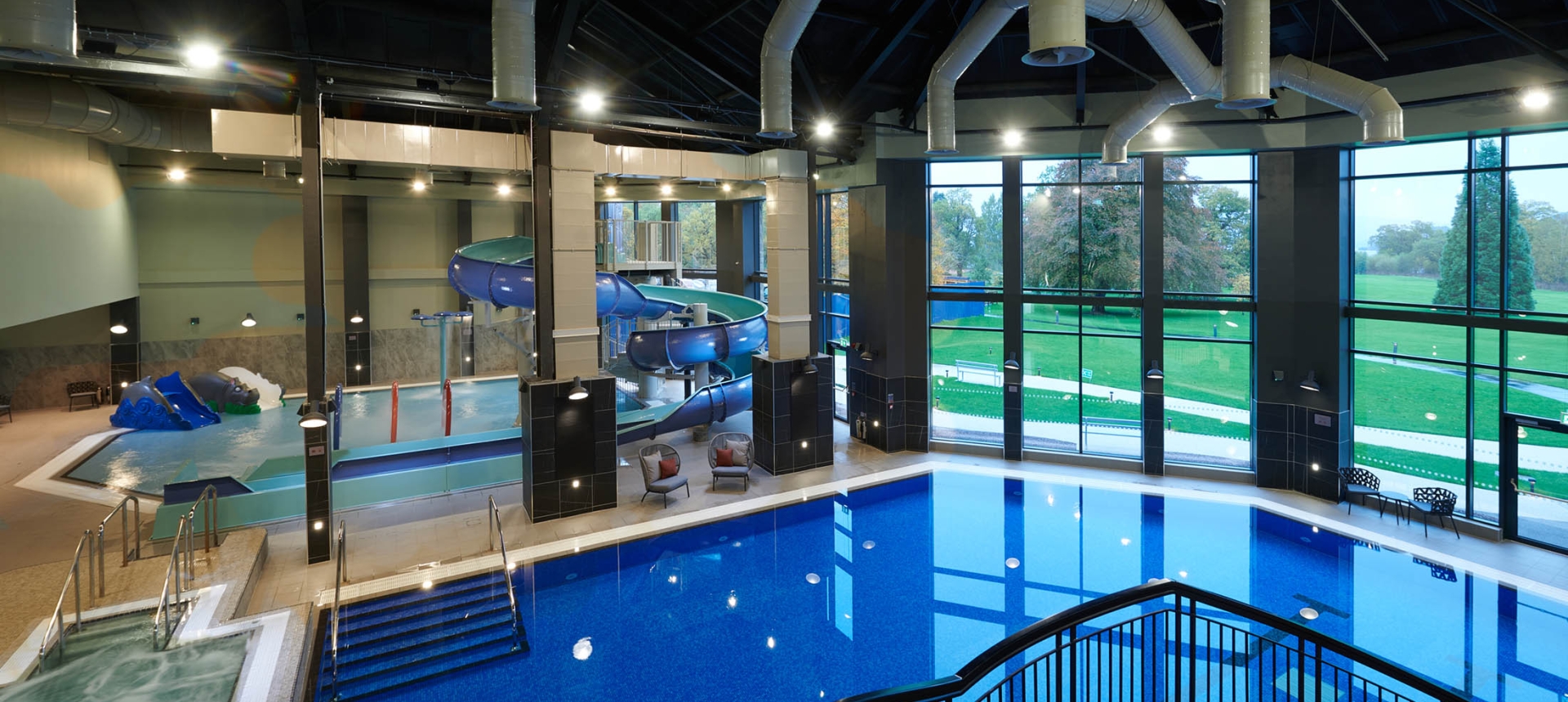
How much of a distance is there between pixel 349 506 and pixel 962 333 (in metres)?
11.2

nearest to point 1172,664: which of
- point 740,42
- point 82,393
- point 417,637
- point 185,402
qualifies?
point 417,637

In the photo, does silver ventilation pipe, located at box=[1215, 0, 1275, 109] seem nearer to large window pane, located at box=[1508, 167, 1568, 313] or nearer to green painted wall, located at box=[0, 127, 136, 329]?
large window pane, located at box=[1508, 167, 1568, 313]

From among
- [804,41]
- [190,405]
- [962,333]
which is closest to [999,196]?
[962,333]

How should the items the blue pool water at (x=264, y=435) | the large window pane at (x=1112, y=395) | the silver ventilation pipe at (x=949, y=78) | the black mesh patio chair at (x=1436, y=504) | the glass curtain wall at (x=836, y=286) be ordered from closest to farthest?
the silver ventilation pipe at (x=949, y=78)
the black mesh patio chair at (x=1436, y=504)
the blue pool water at (x=264, y=435)
the large window pane at (x=1112, y=395)
the glass curtain wall at (x=836, y=286)

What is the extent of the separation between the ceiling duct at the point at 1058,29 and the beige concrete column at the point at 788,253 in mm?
8032

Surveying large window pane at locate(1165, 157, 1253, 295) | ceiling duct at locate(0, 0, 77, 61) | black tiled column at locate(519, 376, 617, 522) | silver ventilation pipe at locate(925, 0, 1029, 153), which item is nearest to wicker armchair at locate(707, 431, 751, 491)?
black tiled column at locate(519, 376, 617, 522)

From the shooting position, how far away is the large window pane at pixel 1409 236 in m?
11.5

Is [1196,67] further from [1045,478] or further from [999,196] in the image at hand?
[1045,478]

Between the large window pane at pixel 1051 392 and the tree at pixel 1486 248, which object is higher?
the tree at pixel 1486 248

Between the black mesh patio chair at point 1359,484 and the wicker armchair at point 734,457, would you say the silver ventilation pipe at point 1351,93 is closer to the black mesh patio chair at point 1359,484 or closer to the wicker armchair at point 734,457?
the black mesh patio chair at point 1359,484

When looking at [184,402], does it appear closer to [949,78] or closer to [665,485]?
[665,485]

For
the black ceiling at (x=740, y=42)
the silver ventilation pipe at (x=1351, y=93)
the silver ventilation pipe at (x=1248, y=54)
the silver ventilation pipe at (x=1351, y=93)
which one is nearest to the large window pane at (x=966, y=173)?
the black ceiling at (x=740, y=42)

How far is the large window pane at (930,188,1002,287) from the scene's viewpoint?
50.0 ft

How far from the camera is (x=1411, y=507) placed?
11.8m
